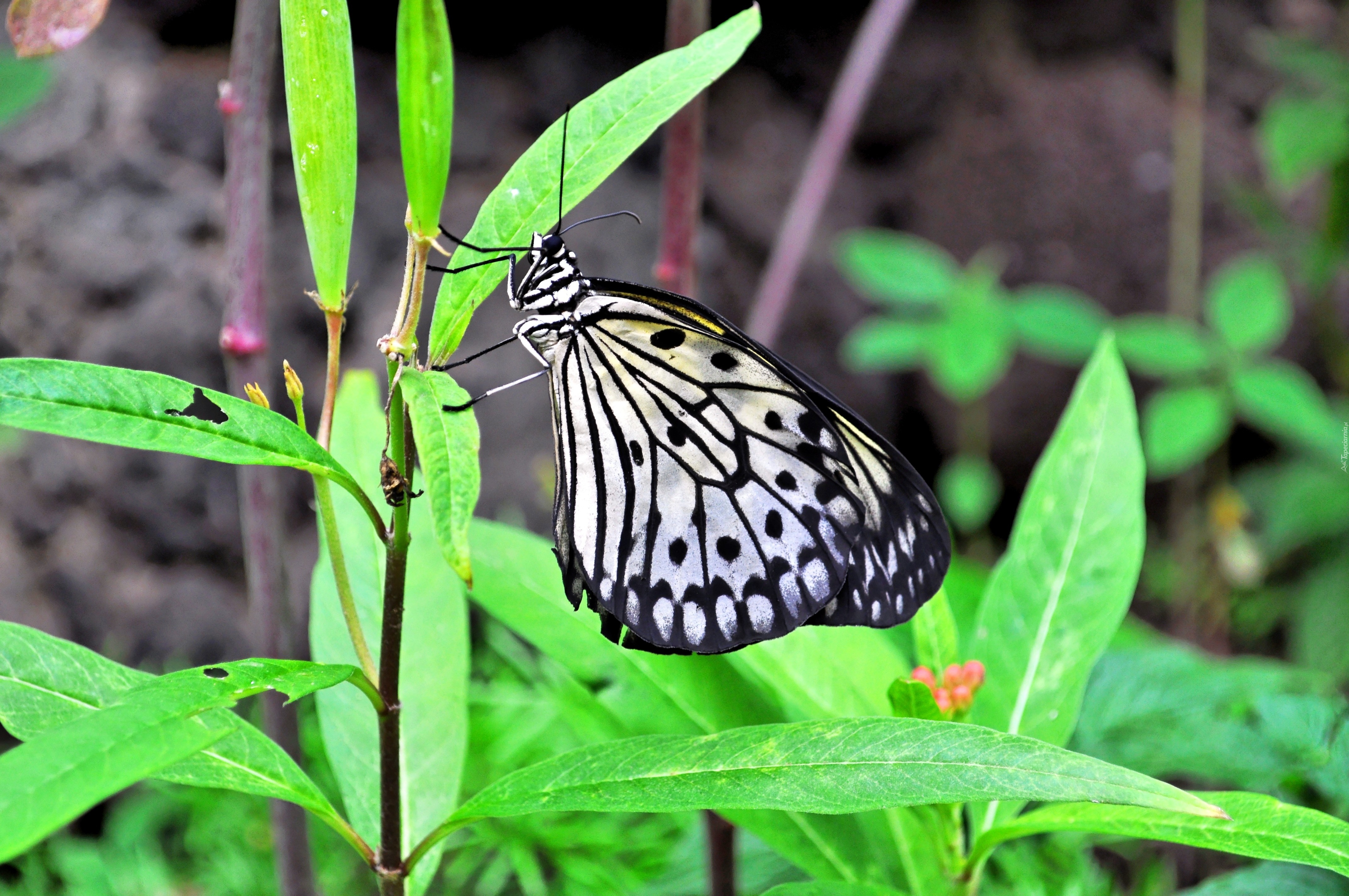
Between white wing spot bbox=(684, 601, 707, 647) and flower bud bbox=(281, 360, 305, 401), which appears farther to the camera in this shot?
white wing spot bbox=(684, 601, 707, 647)

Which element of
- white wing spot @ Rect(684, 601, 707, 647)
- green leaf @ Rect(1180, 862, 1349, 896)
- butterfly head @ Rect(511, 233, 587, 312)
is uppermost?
butterfly head @ Rect(511, 233, 587, 312)

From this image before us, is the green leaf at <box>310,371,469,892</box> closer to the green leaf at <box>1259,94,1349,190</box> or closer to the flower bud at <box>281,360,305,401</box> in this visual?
the flower bud at <box>281,360,305,401</box>

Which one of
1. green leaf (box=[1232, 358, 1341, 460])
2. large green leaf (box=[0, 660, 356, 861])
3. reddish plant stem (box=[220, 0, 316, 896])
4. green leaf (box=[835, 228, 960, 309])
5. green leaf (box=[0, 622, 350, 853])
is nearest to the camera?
large green leaf (box=[0, 660, 356, 861])

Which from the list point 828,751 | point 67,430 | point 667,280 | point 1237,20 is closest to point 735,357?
point 667,280

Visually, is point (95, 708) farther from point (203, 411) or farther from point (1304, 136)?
point (1304, 136)

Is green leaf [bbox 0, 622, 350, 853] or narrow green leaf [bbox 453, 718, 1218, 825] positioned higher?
green leaf [bbox 0, 622, 350, 853]

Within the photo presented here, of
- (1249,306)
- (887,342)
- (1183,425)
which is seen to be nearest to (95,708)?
(887,342)

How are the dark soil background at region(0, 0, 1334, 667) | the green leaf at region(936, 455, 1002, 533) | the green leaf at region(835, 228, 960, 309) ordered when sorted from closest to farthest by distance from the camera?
1. the dark soil background at region(0, 0, 1334, 667)
2. the green leaf at region(835, 228, 960, 309)
3. the green leaf at region(936, 455, 1002, 533)

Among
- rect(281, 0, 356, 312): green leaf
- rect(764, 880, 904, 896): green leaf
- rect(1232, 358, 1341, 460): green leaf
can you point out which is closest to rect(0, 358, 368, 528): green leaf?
rect(281, 0, 356, 312): green leaf

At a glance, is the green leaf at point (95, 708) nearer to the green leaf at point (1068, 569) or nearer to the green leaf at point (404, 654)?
the green leaf at point (404, 654)
